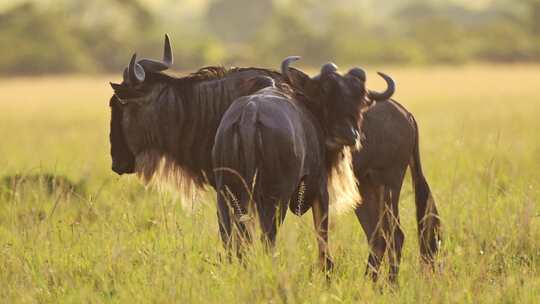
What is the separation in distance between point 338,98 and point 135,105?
122cm

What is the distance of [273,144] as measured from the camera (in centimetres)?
412

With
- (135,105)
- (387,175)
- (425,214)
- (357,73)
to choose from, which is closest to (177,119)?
(135,105)

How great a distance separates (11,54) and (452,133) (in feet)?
97.3

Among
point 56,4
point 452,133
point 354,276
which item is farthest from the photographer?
point 56,4

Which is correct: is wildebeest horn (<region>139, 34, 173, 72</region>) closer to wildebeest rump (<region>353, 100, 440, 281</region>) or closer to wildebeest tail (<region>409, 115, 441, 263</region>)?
wildebeest rump (<region>353, 100, 440, 281</region>)

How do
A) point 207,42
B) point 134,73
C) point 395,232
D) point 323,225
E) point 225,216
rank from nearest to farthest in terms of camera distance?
point 225,216
point 323,225
point 134,73
point 395,232
point 207,42

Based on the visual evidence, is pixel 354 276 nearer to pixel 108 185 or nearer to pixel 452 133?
pixel 108 185

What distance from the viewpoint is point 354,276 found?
16.8 ft

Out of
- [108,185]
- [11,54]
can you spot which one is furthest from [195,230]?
[11,54]

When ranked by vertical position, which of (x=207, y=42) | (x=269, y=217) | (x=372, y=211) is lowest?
(x=207, y=42)

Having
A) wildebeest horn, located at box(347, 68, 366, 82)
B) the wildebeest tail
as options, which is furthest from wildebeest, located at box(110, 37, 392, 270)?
the wildebeest tail

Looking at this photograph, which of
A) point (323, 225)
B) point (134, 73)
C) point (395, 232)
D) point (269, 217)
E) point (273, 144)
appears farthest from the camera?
point (395, 232)

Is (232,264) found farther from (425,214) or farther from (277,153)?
(425,214)

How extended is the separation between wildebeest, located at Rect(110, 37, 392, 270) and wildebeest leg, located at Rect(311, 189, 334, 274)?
0.30 m
